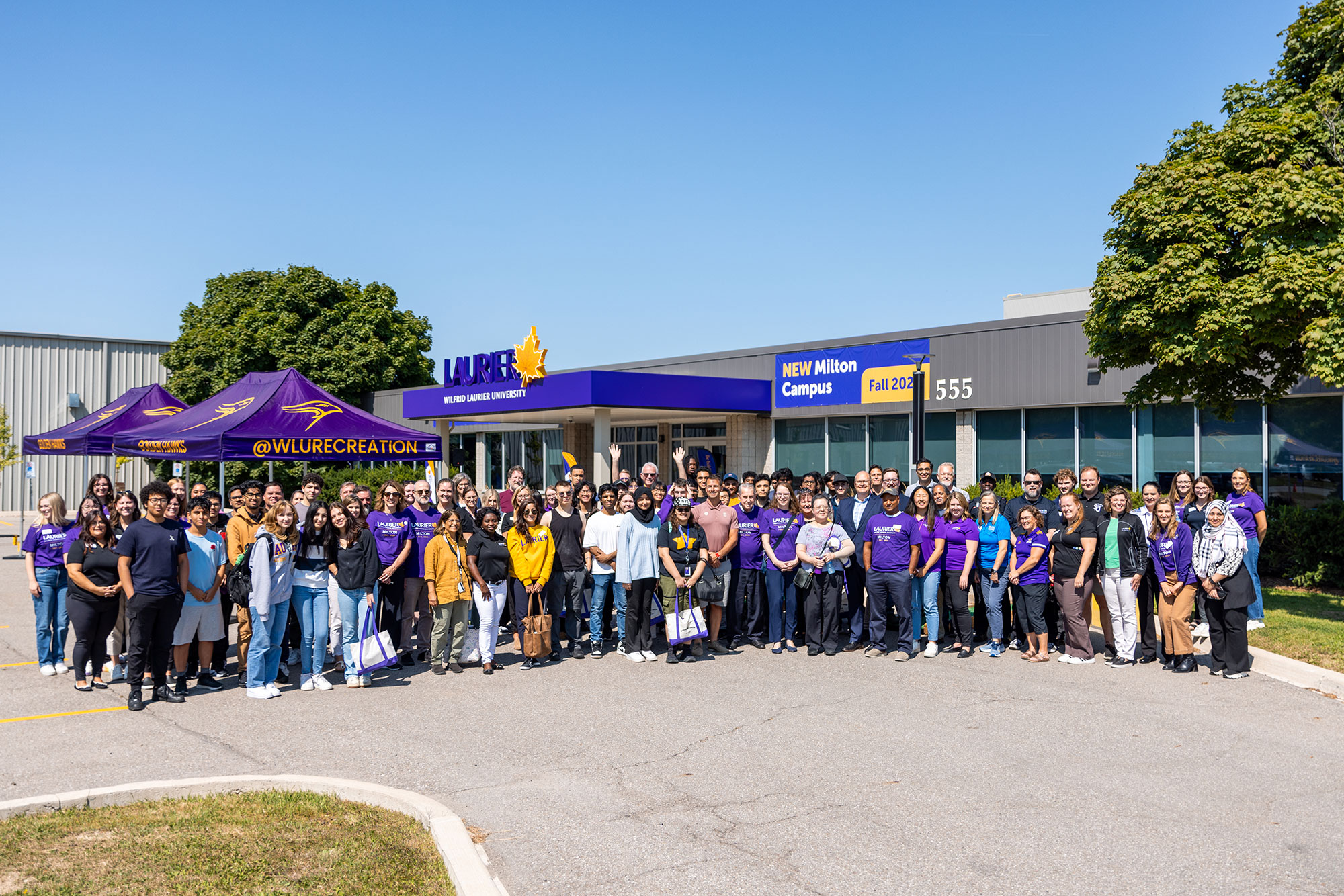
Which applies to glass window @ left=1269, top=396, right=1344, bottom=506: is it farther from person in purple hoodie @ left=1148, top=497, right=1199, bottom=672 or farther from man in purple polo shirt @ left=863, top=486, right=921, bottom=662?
man in purple polo shirt @ left=863, top=486, right=921, bottom=662

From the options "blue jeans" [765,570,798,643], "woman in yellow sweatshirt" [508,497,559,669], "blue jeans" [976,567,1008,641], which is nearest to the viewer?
"woman in yellow sweatshirt" [508,497,559,669]

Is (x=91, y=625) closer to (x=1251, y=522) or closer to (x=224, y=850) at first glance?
(x=224, y=850)

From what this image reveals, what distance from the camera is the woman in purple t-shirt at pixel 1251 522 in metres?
10.9

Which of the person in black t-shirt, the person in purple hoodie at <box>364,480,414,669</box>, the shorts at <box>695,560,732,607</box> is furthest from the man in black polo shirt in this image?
the shorts at <box>695,560,732,607</box>

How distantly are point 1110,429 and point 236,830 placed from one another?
17.2 metres

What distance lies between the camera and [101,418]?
18.1 m

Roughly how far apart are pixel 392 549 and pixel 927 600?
5.40 meters

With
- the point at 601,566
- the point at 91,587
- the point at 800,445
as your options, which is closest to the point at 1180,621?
the point at 601,566

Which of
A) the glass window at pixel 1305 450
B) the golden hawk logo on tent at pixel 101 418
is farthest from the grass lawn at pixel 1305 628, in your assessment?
the golden hawk logo on tent at pixel 101 418

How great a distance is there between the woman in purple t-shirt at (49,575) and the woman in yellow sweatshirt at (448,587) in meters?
3.35

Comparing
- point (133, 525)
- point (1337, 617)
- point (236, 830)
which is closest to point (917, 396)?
point (1337, 617)

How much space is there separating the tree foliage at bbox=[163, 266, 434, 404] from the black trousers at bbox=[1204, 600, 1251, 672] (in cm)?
3462

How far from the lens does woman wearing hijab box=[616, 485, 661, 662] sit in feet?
32.7

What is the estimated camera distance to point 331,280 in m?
41.3
